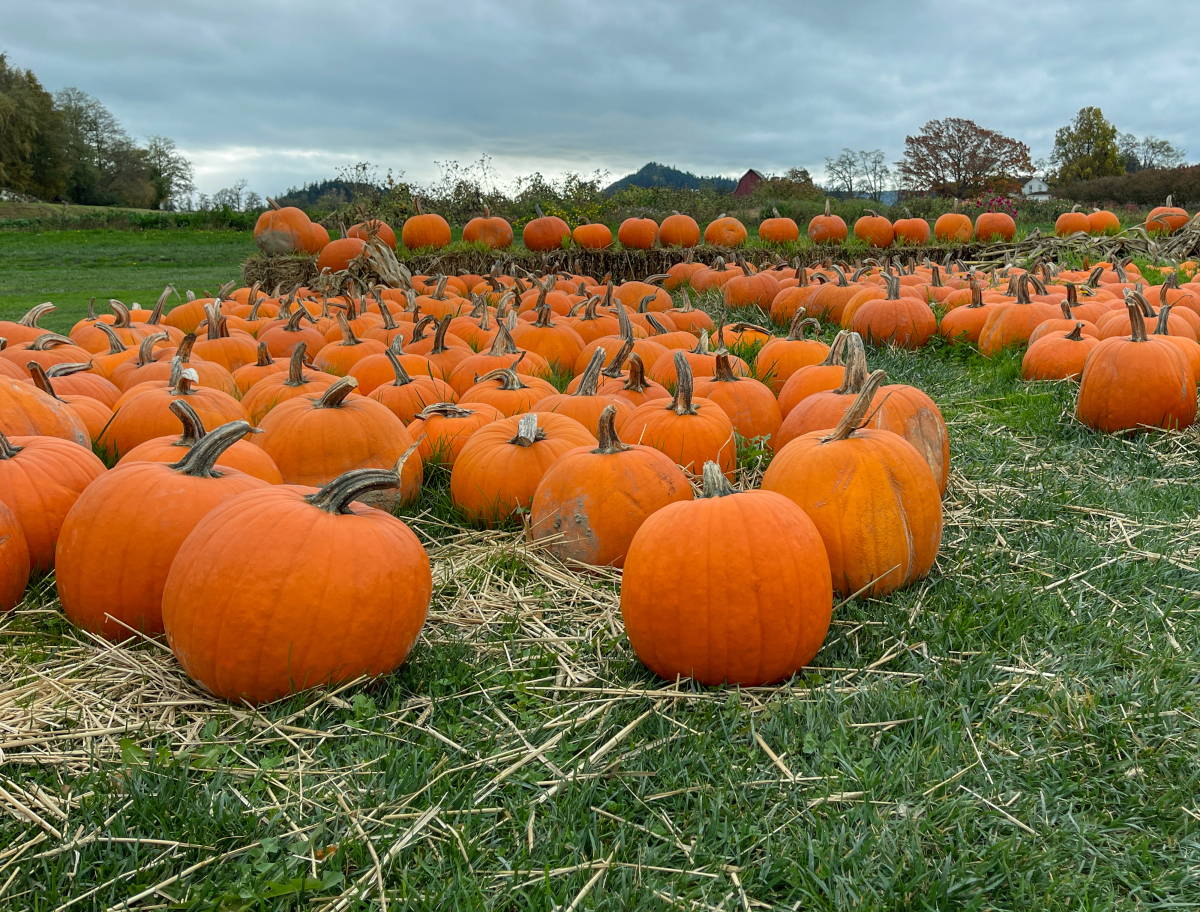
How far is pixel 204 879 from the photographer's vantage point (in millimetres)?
1517

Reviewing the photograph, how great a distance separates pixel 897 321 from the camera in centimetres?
674

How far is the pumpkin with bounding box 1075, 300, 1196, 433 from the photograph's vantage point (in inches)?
169

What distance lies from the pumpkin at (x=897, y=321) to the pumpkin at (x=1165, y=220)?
9.59 m

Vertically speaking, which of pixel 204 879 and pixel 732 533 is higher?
pixel 732 533

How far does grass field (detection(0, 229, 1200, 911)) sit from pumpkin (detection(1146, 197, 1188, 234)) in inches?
548

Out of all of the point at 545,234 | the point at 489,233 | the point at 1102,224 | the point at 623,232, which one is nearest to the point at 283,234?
the point at 489,233

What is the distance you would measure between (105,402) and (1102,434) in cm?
519

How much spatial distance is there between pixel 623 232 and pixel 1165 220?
9048mm

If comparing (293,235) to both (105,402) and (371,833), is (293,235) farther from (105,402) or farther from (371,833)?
(371,833)

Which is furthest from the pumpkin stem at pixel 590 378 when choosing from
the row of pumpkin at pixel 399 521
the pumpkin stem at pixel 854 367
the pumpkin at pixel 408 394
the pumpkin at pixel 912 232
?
the pumpkin at pixel 912 232

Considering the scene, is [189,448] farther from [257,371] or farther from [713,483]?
[257,371]

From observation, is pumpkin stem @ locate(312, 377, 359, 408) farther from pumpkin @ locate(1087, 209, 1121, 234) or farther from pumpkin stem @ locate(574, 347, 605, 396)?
pumpkin @ locate(1087, 209, 1121, 234)

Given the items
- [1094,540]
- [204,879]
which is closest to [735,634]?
[204,879]

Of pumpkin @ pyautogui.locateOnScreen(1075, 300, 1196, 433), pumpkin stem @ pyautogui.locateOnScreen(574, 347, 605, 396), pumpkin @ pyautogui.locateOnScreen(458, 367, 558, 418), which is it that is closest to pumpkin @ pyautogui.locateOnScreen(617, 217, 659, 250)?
pumpkin @ pyautogui.locateOnScreen(458, 367, 558, 418)
